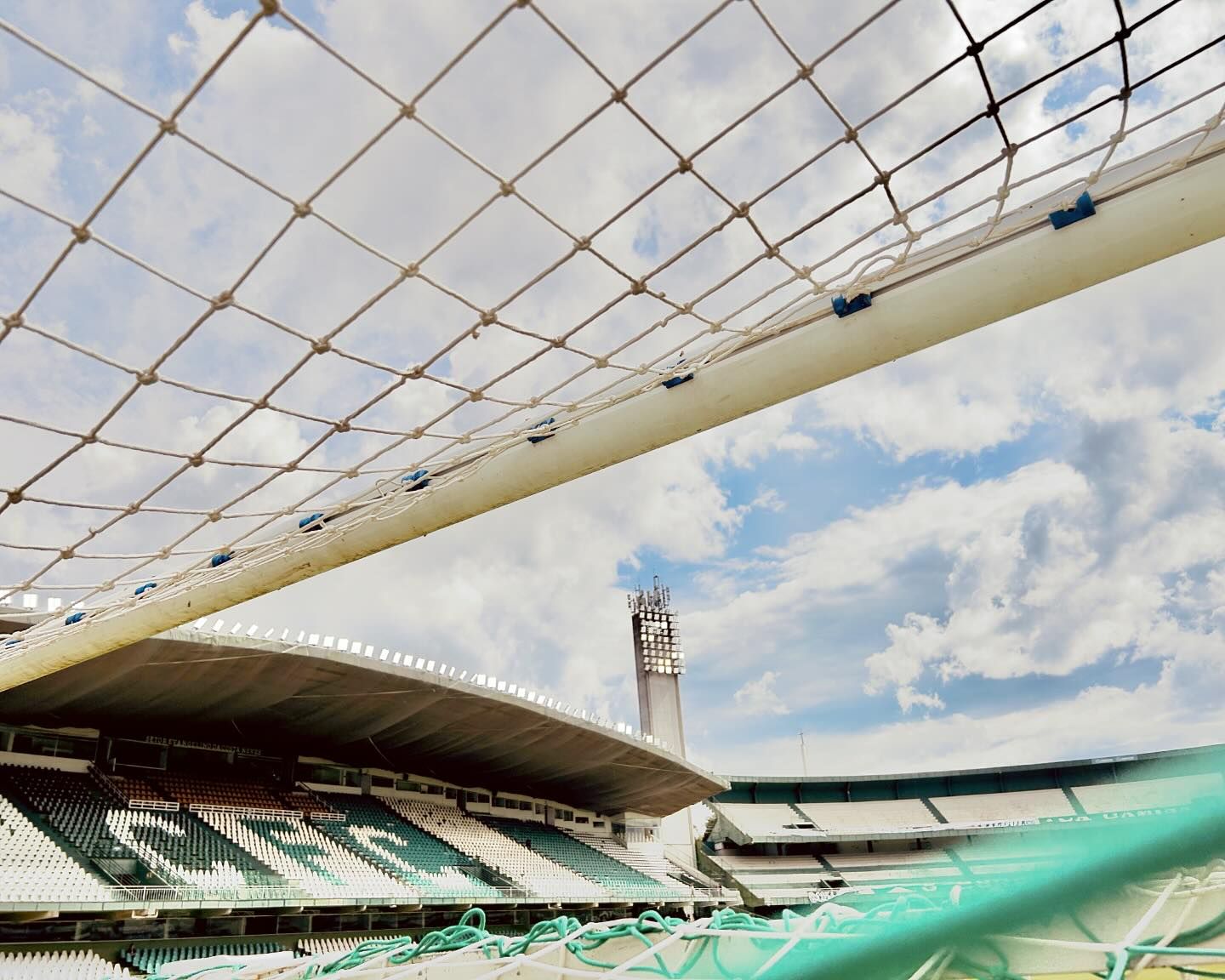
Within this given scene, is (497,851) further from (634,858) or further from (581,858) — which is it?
(634,858)

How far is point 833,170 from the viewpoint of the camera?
3930 mm

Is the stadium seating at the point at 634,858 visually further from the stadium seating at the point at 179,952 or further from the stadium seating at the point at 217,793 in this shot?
the stadium seating at the point at 179,952

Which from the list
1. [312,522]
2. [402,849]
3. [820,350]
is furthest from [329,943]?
[820,350]

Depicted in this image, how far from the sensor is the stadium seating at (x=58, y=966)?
43.0ft

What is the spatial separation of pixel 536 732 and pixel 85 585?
1959 centimetres

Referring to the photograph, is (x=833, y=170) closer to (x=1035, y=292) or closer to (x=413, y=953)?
(x=1035, y=292)

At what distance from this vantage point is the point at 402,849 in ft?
69.1

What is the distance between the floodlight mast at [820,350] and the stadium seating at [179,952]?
1170 cm

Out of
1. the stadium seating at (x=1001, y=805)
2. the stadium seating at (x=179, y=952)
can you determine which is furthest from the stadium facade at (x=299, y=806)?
the stadium seating at (x=1001, y=805)

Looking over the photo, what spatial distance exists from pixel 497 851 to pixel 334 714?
701 centimetres

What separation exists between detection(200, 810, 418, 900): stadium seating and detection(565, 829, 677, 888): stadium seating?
43.2ft

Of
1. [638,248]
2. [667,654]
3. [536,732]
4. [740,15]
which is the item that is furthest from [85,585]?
[667,654]

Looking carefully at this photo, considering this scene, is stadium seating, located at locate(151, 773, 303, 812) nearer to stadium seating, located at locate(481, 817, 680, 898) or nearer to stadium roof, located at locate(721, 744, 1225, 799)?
stadium seating, located at locate(481, 817, 680, 898)

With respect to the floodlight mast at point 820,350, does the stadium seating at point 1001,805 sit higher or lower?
lower
